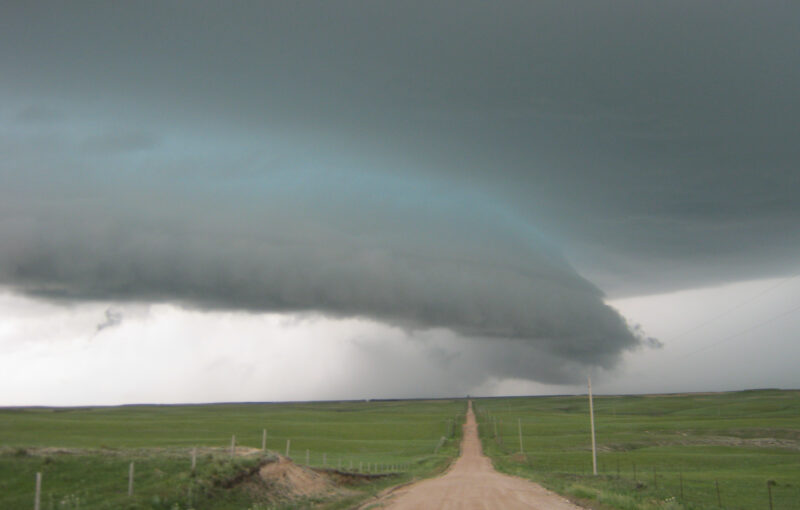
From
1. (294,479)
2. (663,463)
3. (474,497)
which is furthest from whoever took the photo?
(663,463)

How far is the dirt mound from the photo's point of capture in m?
34.4

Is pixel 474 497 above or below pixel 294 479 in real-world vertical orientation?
below

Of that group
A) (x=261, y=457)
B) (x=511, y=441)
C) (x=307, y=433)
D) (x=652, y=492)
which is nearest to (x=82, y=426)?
(x=307, y=433)

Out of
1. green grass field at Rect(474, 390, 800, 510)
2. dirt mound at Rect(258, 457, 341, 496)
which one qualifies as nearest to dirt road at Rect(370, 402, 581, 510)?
green grass field at Rect(474, 390, 800, 510)

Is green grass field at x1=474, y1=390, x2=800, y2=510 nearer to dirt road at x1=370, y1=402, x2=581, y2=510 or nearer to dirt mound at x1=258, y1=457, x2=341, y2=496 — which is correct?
dirt road at x1=370, y1=402, x2=581, y2=510

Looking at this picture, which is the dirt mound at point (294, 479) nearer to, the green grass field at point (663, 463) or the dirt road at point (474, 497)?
the dirt road at point (474, 497)

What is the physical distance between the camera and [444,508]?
28.2 m

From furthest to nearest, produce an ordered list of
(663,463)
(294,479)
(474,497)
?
(663,463)
(294,479)
(474,497)

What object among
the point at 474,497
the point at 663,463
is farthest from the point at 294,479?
the point at 663,463

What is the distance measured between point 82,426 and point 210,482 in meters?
116

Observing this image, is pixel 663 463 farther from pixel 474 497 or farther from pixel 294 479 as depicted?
pixel 294 479

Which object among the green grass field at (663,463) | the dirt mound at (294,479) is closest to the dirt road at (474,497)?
the green grass field at (663,463)

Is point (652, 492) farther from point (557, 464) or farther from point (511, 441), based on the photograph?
point (511, 441)

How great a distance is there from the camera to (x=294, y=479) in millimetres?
36406
